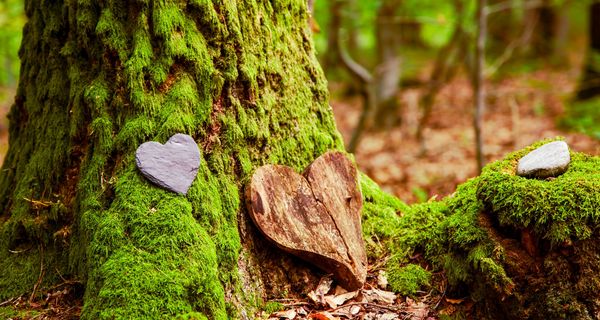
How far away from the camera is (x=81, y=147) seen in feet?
9.94

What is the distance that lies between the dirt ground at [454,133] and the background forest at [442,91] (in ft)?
0.08

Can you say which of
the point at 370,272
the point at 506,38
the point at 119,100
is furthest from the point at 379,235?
the point at 506,38

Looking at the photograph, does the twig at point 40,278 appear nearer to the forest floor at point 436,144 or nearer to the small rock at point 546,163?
the forest floor at point 436,144

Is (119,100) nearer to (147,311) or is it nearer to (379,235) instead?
(147,311)

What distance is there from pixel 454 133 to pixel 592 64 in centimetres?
298

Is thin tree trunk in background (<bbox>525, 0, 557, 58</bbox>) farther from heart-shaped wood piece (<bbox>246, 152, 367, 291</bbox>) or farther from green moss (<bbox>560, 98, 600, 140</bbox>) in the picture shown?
heart-shaped wood piece (<bbox>246, 152, 367, 291</bbox>)

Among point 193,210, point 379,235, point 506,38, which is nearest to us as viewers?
point 193,210

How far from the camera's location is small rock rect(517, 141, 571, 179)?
8.88ft

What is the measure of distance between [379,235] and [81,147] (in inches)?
79.6

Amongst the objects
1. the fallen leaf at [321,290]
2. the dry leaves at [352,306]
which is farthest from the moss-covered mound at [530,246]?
the fallen leaf at [321,290]

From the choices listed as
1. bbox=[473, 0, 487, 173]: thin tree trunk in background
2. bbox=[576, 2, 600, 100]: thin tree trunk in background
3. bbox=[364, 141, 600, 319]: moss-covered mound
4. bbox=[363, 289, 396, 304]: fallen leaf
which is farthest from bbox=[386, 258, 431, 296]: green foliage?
bbox=[576, 2, 600, 100]: thin tree trunk in background

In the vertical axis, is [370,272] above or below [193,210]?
below

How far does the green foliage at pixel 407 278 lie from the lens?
119 inches

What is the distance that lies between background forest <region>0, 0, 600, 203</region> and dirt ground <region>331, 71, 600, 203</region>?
0.02 m
